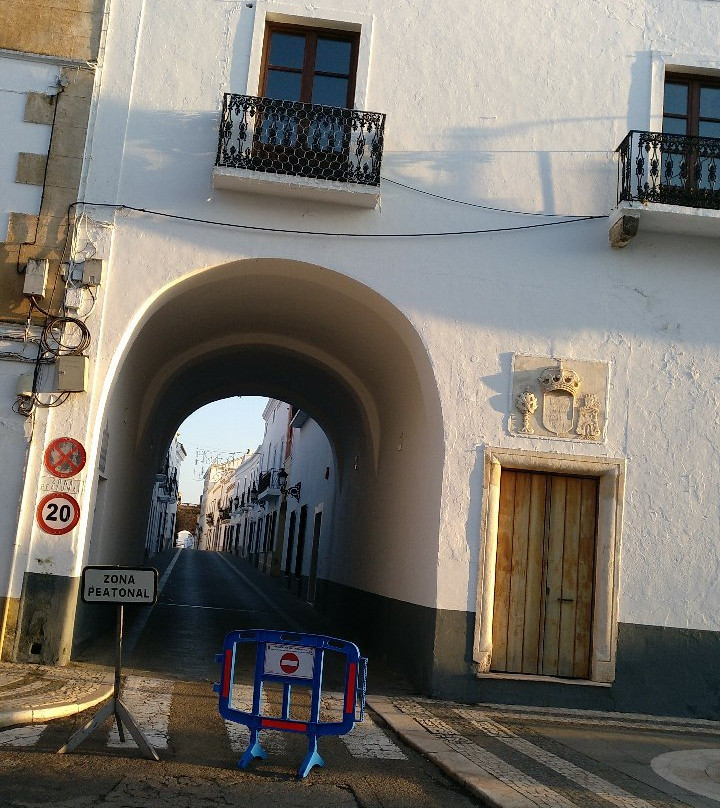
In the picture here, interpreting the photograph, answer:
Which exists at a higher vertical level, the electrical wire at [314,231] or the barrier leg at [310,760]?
the electrical wire at [314,231]

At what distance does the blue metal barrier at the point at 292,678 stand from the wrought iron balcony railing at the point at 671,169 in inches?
250

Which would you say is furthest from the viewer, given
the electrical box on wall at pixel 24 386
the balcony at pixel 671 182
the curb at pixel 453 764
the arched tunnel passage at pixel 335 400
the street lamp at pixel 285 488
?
the street lamp at pixel 285 488

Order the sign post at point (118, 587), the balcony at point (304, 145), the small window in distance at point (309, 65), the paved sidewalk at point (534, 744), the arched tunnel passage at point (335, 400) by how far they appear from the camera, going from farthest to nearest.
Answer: the small window in distance at point (309, 65), the arched tunnel passage at point (335, 400), the balcony at point (304, 145), the sign post at point (118, 587), the paved sidewalk at point (534, 744)

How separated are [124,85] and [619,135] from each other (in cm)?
571

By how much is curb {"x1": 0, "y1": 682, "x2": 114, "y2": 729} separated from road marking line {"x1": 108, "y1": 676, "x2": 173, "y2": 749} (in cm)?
29

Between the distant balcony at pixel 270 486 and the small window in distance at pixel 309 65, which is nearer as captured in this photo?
the small window in distance at pixel 309 65

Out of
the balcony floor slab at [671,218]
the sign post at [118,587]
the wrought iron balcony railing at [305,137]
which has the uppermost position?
the wrought iron balcony railing at [305,137]

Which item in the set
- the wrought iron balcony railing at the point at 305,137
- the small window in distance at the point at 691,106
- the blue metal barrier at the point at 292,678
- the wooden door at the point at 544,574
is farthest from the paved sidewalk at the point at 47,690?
the small window in distance at the point at 691,106

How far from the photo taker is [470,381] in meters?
10.1

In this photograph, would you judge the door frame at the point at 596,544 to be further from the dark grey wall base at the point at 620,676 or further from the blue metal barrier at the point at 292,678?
the blue metal barrier at the point at 292,678

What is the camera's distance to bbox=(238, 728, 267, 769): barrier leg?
610 centimetres

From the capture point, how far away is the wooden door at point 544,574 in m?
9.95

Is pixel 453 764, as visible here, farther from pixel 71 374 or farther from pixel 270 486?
pixel 270 486

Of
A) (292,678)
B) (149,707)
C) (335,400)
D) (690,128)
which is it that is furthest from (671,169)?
(335,400)
